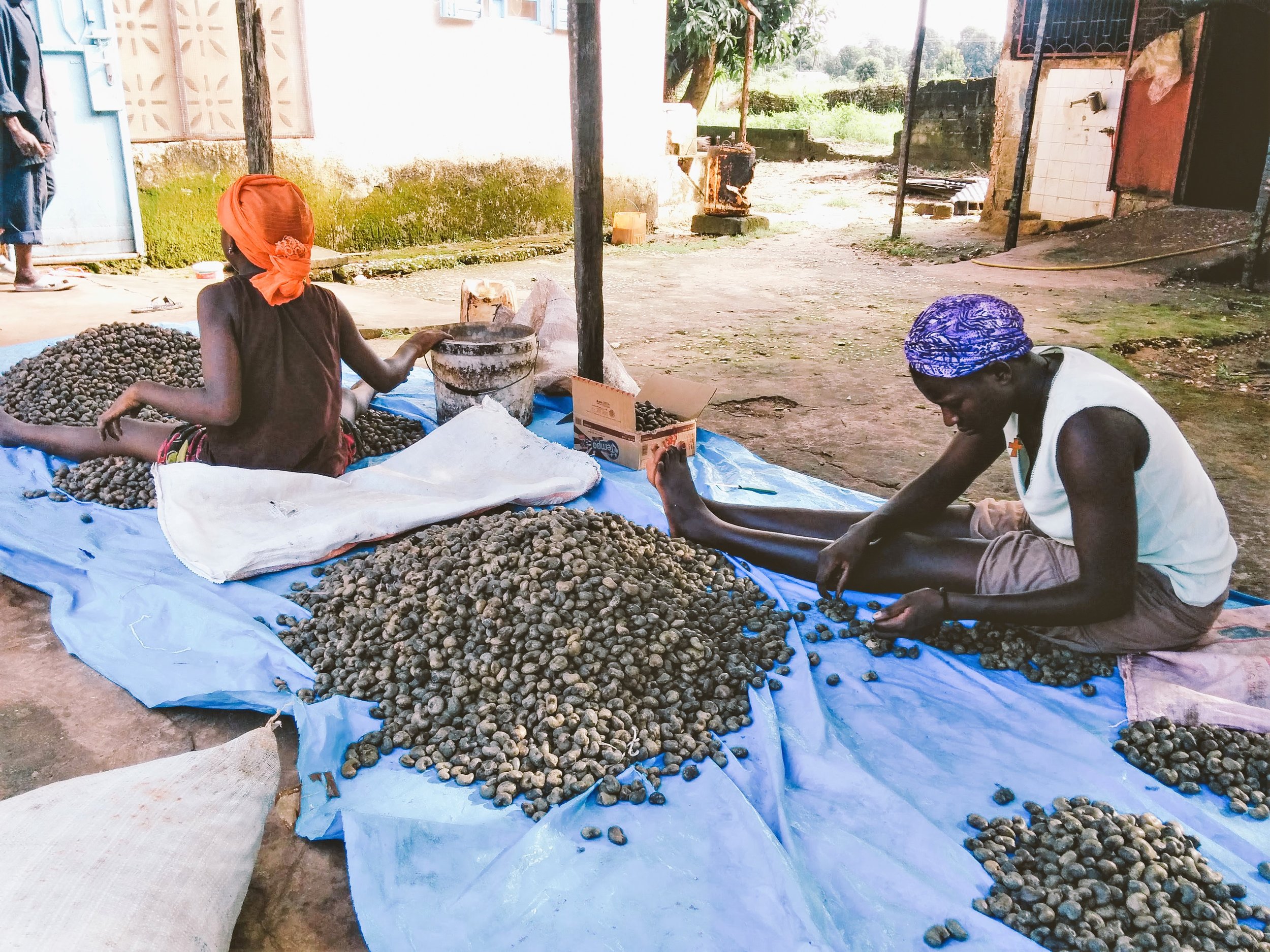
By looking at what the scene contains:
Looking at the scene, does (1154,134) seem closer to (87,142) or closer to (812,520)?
(812,520)

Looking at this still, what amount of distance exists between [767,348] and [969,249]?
197 inches

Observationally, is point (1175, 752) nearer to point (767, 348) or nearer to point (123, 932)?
point (123, 932)

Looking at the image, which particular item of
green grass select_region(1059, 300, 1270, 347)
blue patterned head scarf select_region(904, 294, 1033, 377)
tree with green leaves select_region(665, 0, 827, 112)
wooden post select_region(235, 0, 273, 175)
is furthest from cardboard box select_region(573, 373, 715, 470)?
tree with green leaves select_region(665, 0, 827, 112)

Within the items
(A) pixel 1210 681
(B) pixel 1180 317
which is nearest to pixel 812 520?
(A) pixel 1210 681

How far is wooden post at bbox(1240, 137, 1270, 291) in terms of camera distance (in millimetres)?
7742

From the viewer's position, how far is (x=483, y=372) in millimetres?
3920

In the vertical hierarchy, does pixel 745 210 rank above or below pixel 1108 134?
below

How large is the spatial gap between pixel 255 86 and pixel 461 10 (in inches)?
166

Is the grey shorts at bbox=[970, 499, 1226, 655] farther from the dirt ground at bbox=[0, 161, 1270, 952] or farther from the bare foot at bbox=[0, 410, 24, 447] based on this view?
the bare foot at bbox=[0, 410, 24, 447]

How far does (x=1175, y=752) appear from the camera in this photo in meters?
2.12

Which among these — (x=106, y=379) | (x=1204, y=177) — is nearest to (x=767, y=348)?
(x=106, y=379)

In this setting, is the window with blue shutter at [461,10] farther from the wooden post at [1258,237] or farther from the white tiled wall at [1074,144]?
the wooden post at [1258,237]

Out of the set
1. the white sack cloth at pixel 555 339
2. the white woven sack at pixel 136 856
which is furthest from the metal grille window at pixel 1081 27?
the white woven sack at pixel 136 856

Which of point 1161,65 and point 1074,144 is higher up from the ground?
point 1161,65
